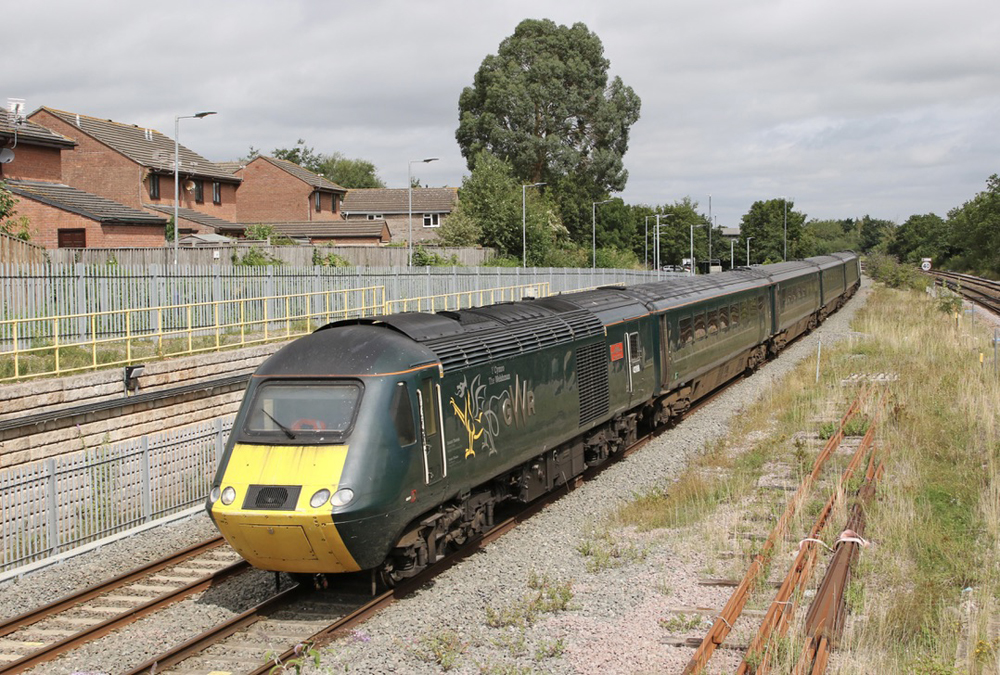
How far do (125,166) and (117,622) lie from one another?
39318 mm

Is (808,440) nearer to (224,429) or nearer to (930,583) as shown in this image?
(930,583)

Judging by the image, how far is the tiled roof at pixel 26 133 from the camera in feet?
105

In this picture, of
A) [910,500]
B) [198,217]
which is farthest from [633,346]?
[198,217]

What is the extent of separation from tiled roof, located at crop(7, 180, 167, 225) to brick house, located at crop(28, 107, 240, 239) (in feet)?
26.5

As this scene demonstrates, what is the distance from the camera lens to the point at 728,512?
12977mm

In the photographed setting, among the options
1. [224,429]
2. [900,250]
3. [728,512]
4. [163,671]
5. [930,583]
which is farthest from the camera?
[900,250]

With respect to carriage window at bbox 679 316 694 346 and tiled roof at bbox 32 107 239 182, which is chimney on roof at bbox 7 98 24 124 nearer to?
tiled roof at bbox 32 107 239 182

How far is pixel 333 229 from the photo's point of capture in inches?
2120

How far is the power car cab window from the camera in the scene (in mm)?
9742

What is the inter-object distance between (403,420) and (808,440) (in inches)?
412

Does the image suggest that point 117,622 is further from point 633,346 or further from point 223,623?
point 633,346

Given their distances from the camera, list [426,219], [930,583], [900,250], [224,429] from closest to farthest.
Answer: [930,583] < [224,429] < [426,219] < [900,250]

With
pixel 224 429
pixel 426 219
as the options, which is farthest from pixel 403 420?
pixel 426 219

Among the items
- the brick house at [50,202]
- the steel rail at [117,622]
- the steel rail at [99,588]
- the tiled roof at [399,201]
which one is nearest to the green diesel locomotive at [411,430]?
the steel rail at [117,622]
